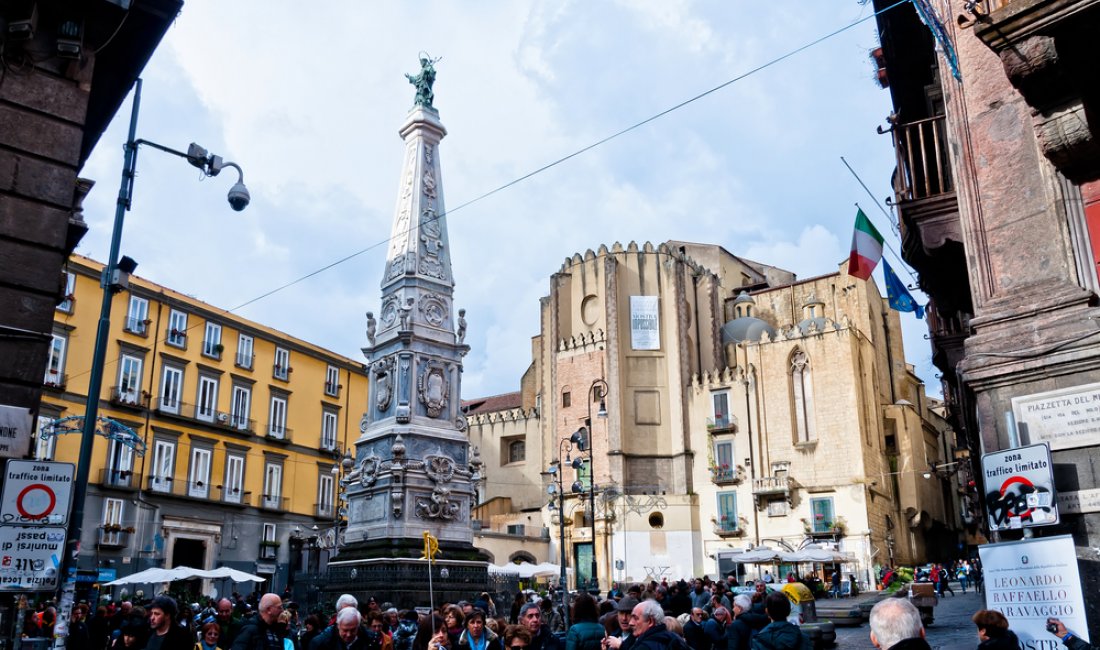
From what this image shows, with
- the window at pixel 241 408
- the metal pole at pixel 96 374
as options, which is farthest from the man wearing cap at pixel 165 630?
the window at pixel 241 408

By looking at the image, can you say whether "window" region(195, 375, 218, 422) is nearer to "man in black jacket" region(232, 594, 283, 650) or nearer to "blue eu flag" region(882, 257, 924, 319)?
"blue eu flag" region(882, 257, 924, 319)

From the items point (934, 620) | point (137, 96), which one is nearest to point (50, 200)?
point (137, 96)

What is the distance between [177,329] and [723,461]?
28.3 m

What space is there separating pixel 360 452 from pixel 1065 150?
16426 mm

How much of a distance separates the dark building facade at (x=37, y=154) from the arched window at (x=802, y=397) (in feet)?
138

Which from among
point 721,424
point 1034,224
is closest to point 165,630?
point 1034,224

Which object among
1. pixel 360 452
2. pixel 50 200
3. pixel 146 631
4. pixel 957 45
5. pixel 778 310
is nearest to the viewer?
pixel 146 631

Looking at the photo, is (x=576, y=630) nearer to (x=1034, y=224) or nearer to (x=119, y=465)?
(x=1034, y=224)

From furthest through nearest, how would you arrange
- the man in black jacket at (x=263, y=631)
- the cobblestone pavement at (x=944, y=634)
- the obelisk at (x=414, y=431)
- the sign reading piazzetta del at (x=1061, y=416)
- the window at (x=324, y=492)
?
1. the window at (x=324, y=492)
2. the obelisk at (x=414, y=431)
3. the cobblestone pavement at (x=944, y=634)
4. the sign reading piazzetta del at (x=1061, y=416)
5. the man in black jacket at (x=263, y=631)

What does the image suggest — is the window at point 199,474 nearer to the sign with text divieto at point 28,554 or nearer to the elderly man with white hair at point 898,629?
the sign with text divieto at point 28,554

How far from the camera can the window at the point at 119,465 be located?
3259 cm

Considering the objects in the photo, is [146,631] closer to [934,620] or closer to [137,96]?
[137,96]

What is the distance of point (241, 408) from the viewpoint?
3891 centimetres

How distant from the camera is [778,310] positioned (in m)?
58.9
